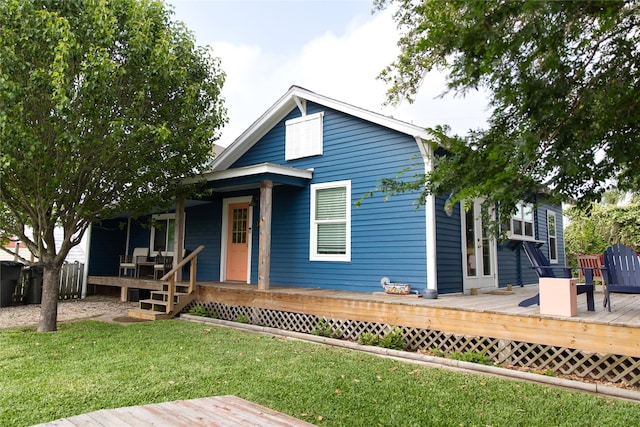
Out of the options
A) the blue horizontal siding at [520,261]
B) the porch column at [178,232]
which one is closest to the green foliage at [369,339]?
the blue horizontal siding at [520,261]

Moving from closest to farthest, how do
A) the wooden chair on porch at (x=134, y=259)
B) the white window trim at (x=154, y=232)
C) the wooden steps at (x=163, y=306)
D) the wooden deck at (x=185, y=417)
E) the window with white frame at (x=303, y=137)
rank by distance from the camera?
the wooden deck at (x=185, y=417), the wooden steps at (x=163, y=306), the window with white frame at (x=303, y=137), the wooden chair on porch at (x=134, y=259), the white window trim at (x=154, y=232)

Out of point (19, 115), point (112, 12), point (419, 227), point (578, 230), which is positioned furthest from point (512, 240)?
point (578, 230)

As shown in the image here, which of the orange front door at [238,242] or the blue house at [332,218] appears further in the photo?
the orange front door at [238,242]

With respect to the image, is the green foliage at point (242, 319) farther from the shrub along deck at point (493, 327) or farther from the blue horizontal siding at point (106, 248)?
the blue horizontal siding at point (106, 248)

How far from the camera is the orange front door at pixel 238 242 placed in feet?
32.0

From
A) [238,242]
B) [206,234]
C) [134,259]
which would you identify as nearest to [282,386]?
[238,242]

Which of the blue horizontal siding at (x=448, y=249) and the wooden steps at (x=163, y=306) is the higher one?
the blue horizontal siding at (x=448, y=249)

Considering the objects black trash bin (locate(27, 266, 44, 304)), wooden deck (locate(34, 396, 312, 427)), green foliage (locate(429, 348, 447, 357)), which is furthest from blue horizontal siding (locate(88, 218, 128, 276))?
wooden deck (locate(34, 396, 312, 427))

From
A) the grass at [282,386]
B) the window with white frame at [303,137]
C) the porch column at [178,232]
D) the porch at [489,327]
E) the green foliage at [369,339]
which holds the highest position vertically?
the window with white frame at [303,137]

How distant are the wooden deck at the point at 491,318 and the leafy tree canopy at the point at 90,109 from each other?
10.3 ft

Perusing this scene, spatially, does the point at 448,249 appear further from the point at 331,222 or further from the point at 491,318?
the point at 491,318

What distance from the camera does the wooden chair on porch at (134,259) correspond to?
11422 millimetres

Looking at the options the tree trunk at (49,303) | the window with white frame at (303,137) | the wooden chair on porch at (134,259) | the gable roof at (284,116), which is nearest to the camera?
the tree trunk at (49,303)

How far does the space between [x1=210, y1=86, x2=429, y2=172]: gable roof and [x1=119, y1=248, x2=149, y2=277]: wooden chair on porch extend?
332 cm
